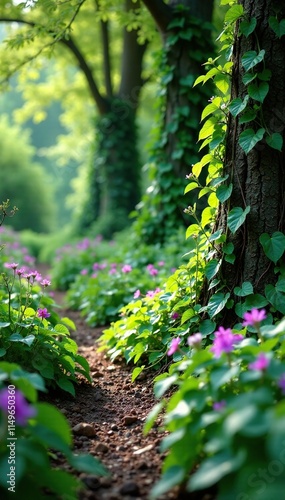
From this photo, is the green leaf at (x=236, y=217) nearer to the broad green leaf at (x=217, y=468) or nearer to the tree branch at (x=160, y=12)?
the broad green leaf at (x=217, y=468)

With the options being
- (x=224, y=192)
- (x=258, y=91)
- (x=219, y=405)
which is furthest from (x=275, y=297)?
(x=219, y=405)

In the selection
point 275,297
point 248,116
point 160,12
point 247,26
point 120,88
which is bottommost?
point 275,297

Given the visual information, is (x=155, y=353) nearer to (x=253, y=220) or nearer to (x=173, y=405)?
(x=253, y=220)

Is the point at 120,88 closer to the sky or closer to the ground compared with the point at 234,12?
closer to the sky

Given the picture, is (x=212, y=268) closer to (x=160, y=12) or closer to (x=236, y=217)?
(x=236, y=217)

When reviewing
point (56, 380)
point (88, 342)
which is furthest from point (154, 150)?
point (56, 380)

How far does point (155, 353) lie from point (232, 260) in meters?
0.83

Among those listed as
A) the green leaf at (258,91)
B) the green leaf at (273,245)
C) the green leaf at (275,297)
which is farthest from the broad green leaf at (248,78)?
the green leaf at (275,297)

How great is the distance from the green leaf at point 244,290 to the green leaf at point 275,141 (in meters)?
0.74

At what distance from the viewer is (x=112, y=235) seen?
1121 cm

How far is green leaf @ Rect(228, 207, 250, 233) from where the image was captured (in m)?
2.85

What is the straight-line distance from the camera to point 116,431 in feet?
8.73

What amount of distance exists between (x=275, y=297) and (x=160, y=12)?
4130 millimetres

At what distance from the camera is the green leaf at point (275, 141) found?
2.79 metres
